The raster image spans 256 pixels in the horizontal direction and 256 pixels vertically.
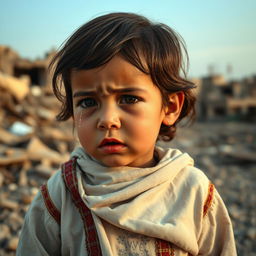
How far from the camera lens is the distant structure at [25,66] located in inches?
556

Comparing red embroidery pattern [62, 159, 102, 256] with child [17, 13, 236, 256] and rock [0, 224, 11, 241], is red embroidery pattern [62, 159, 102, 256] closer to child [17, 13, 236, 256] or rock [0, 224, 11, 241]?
child [17, 13, 236, 256]

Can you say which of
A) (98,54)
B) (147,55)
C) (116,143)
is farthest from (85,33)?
(116,143)

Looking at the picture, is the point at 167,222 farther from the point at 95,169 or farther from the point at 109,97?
the point at 109,97

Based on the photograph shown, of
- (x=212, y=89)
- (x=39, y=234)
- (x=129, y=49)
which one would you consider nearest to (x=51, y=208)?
(x=39, y=234)

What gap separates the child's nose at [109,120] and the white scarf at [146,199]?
0.72 feet

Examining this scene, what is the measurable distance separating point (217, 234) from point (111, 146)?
606 millimetres

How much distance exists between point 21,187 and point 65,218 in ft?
8.14

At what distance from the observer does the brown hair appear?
1226mm

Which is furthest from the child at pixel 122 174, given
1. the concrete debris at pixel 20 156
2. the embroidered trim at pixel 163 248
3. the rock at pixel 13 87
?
the rock at pixel 13 87

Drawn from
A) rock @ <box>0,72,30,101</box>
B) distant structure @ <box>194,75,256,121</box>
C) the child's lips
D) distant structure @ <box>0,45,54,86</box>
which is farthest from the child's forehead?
distant structure @ <box>194,75,256,121</box>

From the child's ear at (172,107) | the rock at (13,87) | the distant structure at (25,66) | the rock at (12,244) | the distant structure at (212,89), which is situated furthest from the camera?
the distant structure at (212,89)

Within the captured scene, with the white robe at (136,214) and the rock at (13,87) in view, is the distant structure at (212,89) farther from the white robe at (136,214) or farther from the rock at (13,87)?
the white robe at (136,214)

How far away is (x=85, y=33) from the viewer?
1.32m

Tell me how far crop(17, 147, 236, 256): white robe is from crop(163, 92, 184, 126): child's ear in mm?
183
